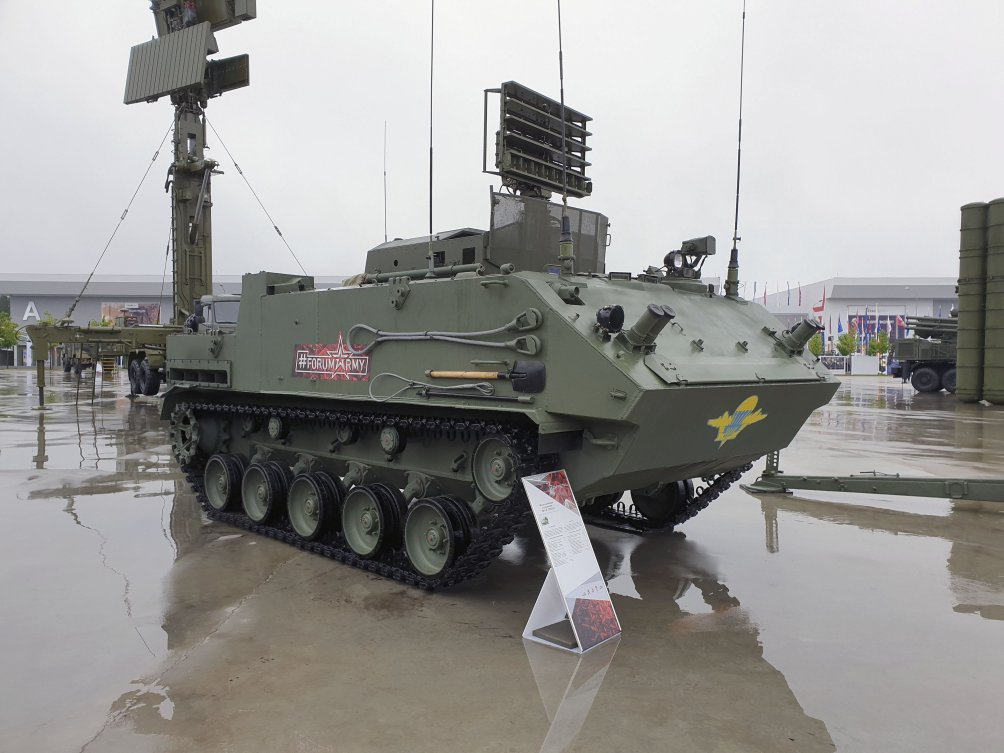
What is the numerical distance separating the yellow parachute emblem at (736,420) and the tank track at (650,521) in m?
1.64

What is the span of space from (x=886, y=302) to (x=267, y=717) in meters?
81.8

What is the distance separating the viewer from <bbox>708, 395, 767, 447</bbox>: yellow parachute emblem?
600 centimetres

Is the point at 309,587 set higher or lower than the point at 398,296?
Answer: lower

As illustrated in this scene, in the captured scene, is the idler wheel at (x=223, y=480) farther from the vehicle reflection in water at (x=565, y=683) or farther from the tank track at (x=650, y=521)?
the vehicle reflection in water at (x=565, y=683)

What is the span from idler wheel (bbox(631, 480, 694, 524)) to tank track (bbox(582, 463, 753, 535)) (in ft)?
0.20

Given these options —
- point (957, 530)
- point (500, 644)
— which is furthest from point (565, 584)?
point (957, 530)

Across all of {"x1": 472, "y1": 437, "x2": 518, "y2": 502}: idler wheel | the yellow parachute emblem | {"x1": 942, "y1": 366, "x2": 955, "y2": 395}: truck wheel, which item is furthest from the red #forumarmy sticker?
{"x1": 942, "y1": 366, "x2": 955, "y2": 395}: truck wheel

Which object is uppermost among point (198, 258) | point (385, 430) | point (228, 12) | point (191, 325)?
point (228, 12)

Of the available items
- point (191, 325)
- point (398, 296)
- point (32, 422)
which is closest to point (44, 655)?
point (398, 296)

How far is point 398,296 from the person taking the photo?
6.71 metres

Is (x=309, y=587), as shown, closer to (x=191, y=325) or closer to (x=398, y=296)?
(x=398, y=296)

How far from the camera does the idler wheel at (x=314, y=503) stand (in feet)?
25.2

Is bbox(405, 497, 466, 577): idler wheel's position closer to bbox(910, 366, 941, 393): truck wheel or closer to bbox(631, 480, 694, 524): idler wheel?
bbox(631, 480, 694, 524): idler wheel

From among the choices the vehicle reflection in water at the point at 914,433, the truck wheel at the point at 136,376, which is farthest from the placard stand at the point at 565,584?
the truck wheel at the point at 136,376
